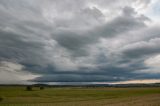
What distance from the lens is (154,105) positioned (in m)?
37.7

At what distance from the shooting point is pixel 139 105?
38.6 metres

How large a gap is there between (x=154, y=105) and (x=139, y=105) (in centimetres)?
251
